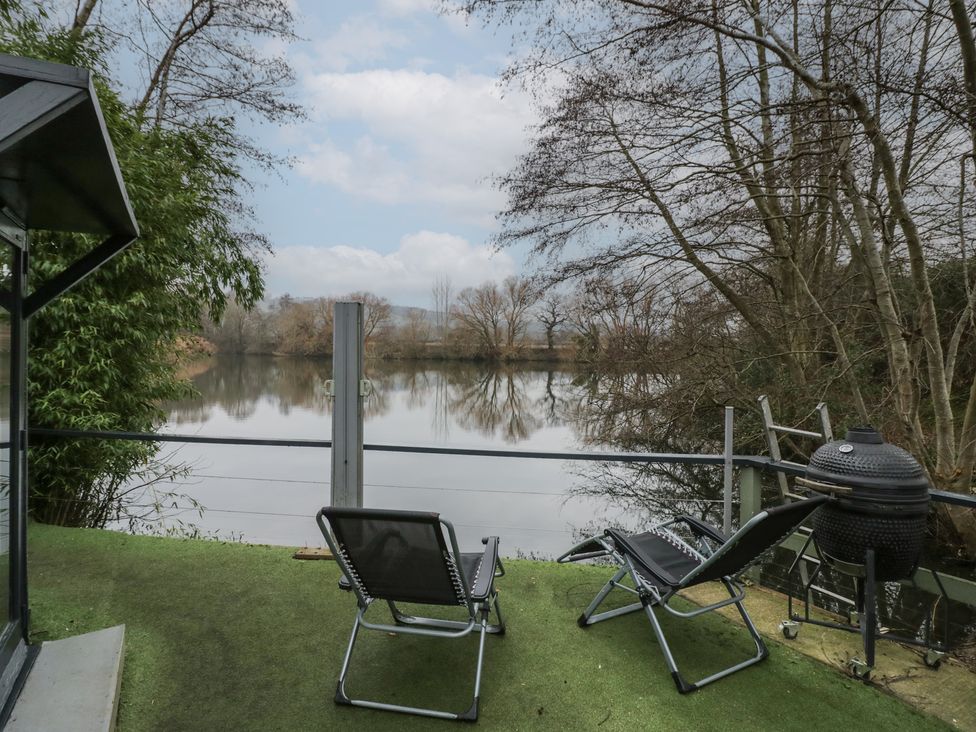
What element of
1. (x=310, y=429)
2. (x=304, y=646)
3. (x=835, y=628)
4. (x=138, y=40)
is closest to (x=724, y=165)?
(x=835, y=628)

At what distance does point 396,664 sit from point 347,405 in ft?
4.64

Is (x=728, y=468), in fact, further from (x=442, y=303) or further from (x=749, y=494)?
(x=442, y=303)

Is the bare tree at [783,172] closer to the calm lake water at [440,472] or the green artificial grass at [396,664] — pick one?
the calm lake water at [440,472]

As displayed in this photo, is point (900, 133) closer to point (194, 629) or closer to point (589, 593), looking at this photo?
point (589, 593)

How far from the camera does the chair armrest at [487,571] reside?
223cm

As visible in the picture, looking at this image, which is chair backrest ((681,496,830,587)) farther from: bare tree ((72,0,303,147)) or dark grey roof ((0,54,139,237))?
bare tree ((72,0,303,147))

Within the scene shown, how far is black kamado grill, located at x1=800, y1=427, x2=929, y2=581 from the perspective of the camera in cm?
231

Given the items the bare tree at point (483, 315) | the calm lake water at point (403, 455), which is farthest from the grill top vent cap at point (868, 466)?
the bare tree at point (483, 315)

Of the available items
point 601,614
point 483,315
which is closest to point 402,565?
point 601,614

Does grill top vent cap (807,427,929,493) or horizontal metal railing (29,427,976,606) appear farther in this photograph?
horizontal metal railing (29,427,976,606)

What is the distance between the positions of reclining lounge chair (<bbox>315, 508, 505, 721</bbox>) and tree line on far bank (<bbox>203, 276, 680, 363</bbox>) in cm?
148

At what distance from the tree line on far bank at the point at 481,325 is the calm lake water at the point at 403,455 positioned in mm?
742

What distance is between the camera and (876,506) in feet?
7.58

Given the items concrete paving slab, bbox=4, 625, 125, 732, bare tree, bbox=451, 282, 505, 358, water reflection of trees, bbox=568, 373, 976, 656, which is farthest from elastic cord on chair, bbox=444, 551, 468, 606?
bare tree, bbox=451, 282, 505, 358
